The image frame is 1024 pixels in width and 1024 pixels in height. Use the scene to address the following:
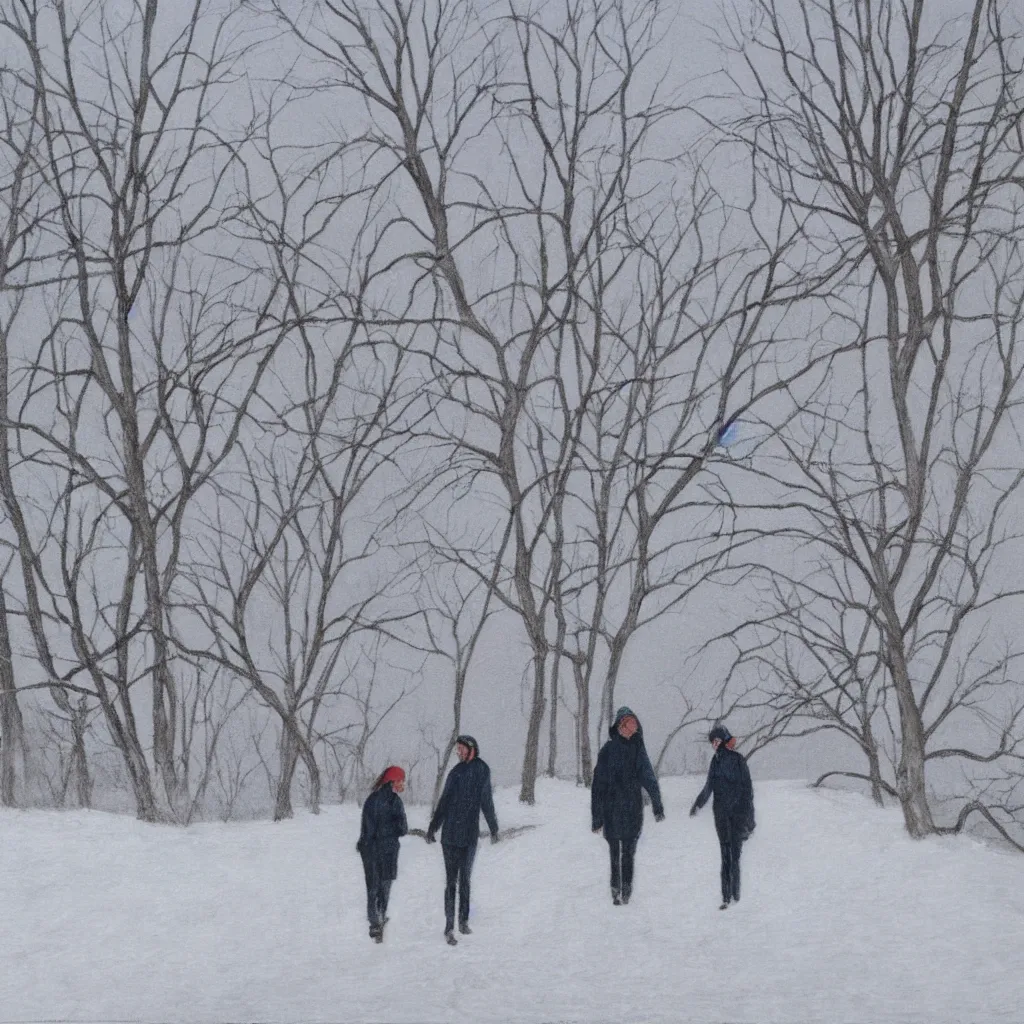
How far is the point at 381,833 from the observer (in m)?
11.0

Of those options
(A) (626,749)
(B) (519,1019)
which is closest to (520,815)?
(A) (626,749)

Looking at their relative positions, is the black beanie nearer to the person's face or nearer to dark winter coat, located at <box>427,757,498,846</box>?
the person's face

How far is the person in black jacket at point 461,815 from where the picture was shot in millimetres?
10984

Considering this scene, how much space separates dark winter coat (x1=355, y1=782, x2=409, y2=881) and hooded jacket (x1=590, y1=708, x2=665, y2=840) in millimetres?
1809

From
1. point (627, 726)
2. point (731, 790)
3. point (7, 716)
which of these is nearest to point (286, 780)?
point (7, 716)

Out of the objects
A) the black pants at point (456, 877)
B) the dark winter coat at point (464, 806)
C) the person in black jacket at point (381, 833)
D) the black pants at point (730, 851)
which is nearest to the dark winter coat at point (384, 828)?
the person in black jacket at point (381, 833)

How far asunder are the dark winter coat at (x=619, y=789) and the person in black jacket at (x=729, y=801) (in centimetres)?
59

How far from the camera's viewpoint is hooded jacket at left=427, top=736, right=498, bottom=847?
11.0 metres

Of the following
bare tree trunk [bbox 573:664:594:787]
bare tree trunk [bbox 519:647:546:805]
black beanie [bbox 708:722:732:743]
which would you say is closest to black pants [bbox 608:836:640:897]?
black beanie [bbox 708:722:732:743]

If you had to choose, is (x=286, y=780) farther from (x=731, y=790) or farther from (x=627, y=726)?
(x=731, y=790)

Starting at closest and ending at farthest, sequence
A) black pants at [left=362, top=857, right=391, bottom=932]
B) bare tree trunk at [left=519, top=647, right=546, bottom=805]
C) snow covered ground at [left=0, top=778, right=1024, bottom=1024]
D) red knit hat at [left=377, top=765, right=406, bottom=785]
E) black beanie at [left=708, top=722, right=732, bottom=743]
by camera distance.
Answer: snow covered ground at [left=0, top=778, right=1024, bottom=1024], red knit hat at [left=377, top=765, right=406, bottom=785], black pants at [left=362, top=857, right=391, bottom=932], black beanie at [left=708, top=722, right=732, bottom=743], bare tree trunk at [left=519, top=647, right=546, bottom=805]

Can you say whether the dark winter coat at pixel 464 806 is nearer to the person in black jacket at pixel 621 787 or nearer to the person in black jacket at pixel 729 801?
the person in black jacket at pixel 621 787

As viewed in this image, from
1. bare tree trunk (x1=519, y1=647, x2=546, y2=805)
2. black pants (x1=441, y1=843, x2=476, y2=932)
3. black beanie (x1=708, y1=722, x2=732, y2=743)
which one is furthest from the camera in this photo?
bare tree trunk (x1=519, y1=647, x2=546, y2=805)

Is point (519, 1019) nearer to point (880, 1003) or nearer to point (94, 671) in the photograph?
point (880, 1003)
